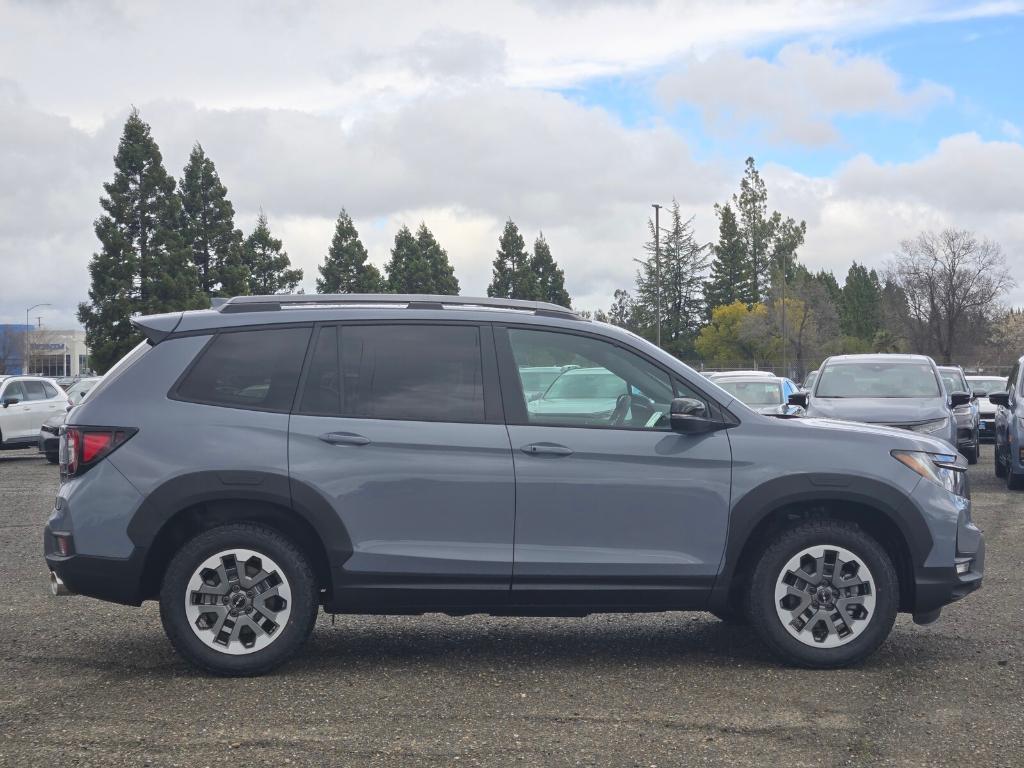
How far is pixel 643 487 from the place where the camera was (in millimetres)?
5973

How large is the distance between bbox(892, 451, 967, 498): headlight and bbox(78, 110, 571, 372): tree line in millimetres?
40427

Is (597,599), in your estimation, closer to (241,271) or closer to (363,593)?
(363,593)

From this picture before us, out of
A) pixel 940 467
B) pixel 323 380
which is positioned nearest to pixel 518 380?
pixel 323 380

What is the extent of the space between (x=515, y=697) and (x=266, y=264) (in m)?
54.6

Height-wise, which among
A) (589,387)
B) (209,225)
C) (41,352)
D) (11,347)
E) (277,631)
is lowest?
(277,631)

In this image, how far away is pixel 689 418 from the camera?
6004 mm

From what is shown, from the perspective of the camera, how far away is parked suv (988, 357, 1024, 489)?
15367 millimetres

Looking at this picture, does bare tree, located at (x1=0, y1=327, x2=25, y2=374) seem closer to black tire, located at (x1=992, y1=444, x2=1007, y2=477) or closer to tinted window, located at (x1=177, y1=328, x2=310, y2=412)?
black tire, located at (x1=992, y1=444, x2=1007, y2=477)

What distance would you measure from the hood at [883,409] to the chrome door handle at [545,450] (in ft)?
30.2

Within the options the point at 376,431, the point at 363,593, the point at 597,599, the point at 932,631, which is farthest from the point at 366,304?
the point at 932,631

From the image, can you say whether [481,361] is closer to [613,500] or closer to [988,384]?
[613,500]

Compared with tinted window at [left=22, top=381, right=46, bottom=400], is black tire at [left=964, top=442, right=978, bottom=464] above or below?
below

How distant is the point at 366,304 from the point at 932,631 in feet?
12.2

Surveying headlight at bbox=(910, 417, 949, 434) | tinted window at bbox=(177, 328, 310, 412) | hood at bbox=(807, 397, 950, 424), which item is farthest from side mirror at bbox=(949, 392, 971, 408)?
tinted window at bbox=(177, 328, 310, 412)
